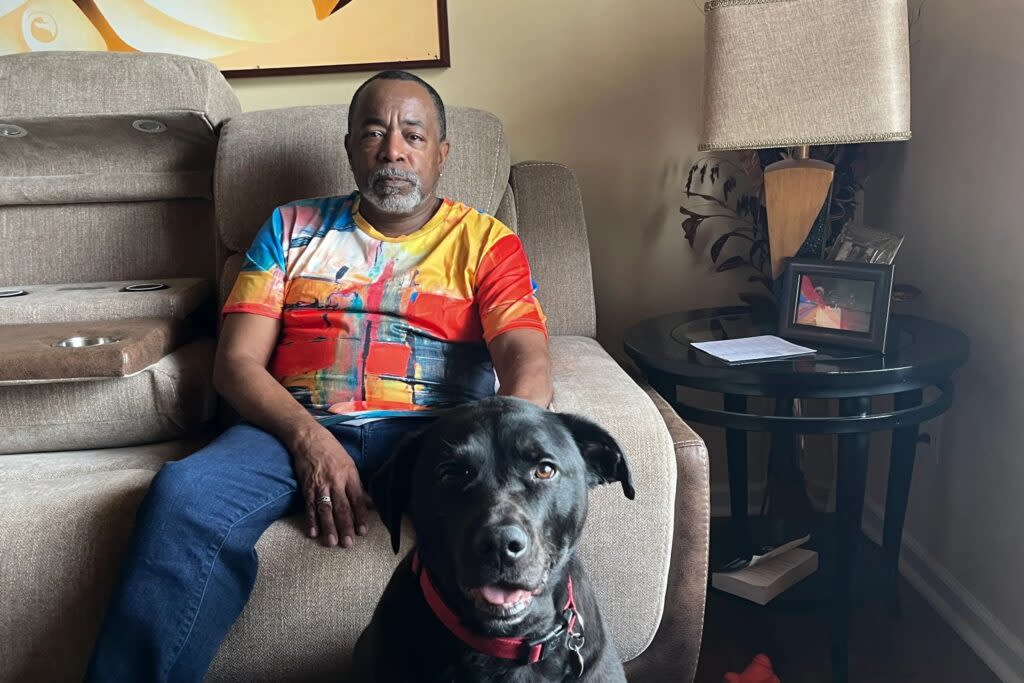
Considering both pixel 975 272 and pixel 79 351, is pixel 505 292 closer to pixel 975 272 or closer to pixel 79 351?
pixel 79 351

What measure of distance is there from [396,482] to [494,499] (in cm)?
19

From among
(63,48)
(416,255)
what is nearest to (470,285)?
(416,255)

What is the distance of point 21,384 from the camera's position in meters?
1.50

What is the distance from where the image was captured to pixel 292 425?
4.50 ft

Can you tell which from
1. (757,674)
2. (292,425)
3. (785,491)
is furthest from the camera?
(785,491)

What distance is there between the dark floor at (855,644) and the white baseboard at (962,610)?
19mm

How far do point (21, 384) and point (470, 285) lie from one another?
0.84 metres

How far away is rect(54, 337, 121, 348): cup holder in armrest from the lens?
1.50m

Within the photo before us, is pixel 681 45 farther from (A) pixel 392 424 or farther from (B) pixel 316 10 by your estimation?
(A) pixel 392 424

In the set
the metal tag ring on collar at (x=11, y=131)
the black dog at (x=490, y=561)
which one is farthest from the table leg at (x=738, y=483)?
the metal tag ring on collar at (x=11, y=131)

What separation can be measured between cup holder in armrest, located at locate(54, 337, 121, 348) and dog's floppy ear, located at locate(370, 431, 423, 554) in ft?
2.33

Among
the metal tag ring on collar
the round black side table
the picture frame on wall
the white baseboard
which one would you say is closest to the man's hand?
the round black side table

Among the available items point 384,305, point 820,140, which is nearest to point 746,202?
point 820,140

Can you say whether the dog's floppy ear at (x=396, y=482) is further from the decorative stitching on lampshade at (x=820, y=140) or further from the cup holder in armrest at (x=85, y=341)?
the decorative stitching on lampshade at (x=820, y=140)
